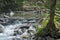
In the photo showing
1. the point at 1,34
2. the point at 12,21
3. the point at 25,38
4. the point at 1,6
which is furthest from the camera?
the point at 1,6

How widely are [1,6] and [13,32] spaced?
12220 millimetres

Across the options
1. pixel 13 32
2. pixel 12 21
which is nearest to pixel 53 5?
pixel 13 32

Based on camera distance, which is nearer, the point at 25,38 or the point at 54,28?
the point at 54,28

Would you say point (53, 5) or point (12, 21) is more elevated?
point (53, 5)

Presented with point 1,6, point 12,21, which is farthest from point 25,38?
point 1,6

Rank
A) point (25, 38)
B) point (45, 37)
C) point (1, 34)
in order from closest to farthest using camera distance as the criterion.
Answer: point (45, 37) → point (25, 38) → point (1, 34)

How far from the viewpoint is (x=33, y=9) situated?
93.0 ft

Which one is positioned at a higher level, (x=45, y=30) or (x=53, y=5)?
(x=53, y=5)

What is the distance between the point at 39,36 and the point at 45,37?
0.38 meters

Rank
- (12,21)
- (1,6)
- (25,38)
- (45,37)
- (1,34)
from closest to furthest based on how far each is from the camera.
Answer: (45,37) < (25,38) < (1,34) < (12,21) < (1,6)

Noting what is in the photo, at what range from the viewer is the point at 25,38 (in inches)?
541

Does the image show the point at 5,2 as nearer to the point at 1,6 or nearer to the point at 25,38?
the point at 1,6

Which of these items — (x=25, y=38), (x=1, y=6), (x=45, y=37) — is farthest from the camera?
(x=1, y=6)

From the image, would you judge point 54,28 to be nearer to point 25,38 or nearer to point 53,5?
point 53,5
